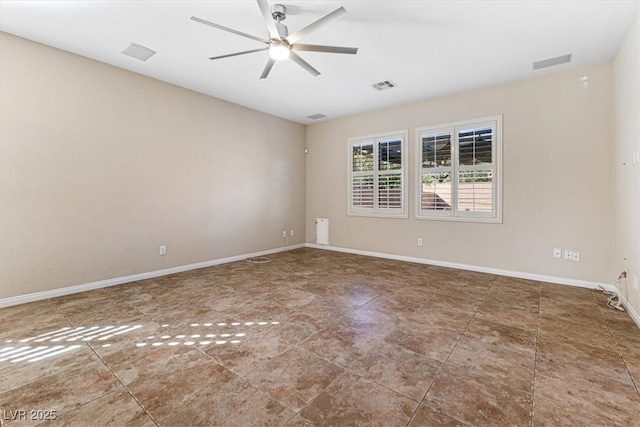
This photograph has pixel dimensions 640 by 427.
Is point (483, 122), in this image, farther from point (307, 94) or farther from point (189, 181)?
point (189, 181)

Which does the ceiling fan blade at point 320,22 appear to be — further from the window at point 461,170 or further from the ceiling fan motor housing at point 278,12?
the window at point 461,170

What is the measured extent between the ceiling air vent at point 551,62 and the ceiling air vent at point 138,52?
489 centimetres

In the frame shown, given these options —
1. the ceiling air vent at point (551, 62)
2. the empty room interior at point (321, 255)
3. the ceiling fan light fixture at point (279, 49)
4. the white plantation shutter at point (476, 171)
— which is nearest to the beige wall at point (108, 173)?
the empty room interior at point (321, 255)

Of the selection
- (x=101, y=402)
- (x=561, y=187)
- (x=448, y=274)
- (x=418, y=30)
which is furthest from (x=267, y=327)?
(x=561, y=187)

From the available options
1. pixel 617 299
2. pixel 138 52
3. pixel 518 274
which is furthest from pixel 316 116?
pixel 617 299

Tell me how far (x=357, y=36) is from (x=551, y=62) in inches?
103

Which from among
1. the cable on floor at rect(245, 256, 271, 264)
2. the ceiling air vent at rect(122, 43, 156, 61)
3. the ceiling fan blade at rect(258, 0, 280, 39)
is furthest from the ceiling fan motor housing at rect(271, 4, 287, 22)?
the cable on floor at rect(245, 256, 271, 264)

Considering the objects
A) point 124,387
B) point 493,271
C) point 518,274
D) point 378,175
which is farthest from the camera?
point 378,175

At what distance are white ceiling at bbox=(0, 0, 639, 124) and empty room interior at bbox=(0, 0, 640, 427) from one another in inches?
1.2

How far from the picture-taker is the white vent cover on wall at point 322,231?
21.1ft

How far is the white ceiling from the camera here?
2.61 m

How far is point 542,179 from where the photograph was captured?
3.96m

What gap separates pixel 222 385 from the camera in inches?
68.4

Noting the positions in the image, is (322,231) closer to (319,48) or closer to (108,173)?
(108,173)
